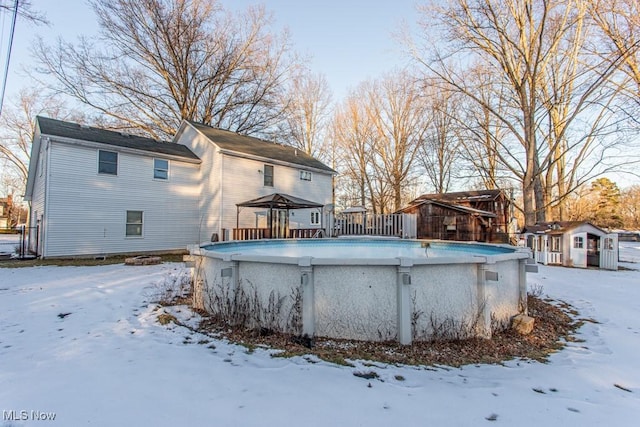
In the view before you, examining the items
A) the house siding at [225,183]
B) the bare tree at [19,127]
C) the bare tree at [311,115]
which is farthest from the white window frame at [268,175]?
the bare tree at [19,127]

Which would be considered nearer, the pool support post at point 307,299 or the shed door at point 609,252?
the pool support post at point 307,299

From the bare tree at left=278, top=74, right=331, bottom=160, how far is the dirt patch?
22.4 m

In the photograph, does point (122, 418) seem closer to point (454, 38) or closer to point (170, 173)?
point (170, 173)

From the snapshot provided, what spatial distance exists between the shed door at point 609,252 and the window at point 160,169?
18.0 meters

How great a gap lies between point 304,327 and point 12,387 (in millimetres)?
2639

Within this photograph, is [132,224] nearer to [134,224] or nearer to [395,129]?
[134,224]

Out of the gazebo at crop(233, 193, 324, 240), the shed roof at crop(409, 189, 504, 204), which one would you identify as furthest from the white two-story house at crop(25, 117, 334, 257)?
the shed roof at crop(409, 189, 504, 204)

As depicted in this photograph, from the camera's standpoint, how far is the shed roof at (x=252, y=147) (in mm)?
14859

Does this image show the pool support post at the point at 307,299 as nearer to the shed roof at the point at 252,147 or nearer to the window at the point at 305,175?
the shed roof at the point at 252,147

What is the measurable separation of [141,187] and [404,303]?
43.6 ft

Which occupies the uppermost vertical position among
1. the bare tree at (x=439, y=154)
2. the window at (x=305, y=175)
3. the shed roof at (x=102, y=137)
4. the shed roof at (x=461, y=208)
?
the bare tree at (x=439, y=154)

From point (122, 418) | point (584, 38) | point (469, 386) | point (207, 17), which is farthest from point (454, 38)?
point (122, 418)

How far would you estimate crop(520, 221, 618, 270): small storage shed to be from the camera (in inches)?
424

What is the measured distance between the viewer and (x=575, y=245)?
36.3 feet
